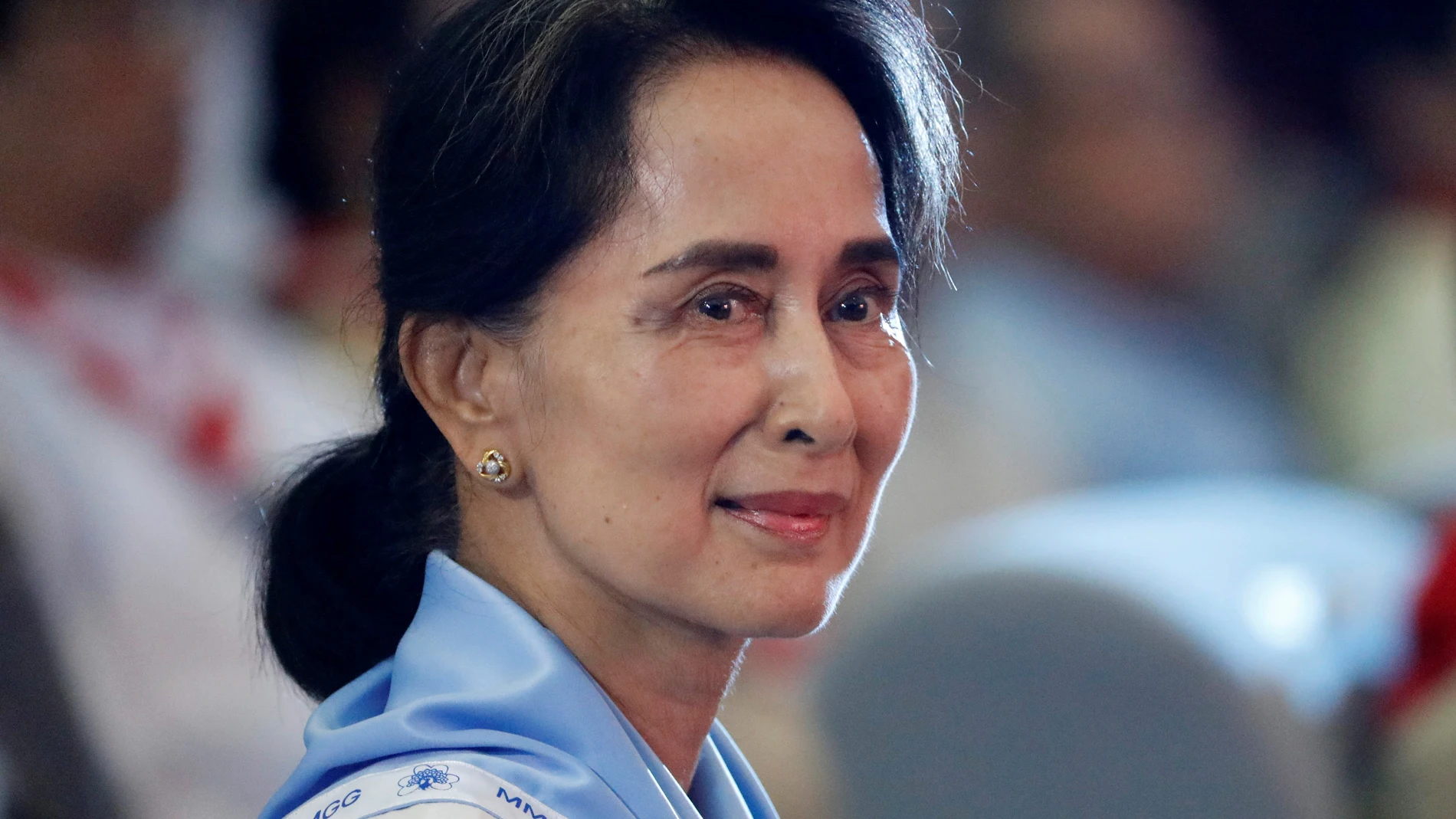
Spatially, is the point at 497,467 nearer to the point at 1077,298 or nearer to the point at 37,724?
the point at 37,724

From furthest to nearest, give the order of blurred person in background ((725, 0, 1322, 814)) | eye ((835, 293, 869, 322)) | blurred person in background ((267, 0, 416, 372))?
blurred person in background ((725, 0, 1322, 814))
blurred person in background ((267, 0, 416, 372))
eye ((835, 293, 869, 322))

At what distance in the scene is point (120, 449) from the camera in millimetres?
1903

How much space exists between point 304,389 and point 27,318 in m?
0.42

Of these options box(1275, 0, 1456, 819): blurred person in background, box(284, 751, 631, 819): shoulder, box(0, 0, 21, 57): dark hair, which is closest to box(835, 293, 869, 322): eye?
box(284, 751, 631, 819): shoulder

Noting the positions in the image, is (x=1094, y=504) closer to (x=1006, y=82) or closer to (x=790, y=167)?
(x=1006, y=82)

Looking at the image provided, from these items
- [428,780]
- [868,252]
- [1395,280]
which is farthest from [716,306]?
[1395,280]

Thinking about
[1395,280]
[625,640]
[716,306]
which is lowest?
[625,640]

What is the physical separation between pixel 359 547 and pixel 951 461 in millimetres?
1510

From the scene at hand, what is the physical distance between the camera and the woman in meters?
0.97

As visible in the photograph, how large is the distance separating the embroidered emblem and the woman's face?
183 millimetres

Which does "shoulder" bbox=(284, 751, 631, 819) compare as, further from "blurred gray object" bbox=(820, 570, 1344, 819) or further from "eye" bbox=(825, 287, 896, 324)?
"blurred gray object" bbox=(820, 570, 1344, 819)

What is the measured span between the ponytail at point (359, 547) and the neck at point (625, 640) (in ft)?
0.31

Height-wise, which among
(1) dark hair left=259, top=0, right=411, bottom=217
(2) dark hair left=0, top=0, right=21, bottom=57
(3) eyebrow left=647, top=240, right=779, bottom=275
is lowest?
(3) eyebrow left=647, top=240, right=779, bottom=275

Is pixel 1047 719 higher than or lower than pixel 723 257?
lower
